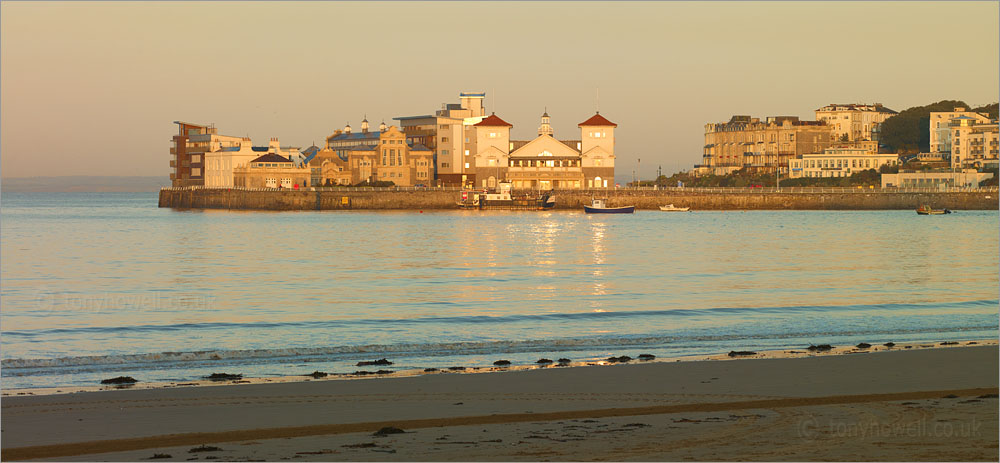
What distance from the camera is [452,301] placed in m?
24.7

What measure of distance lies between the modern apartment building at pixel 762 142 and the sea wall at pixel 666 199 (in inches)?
1204

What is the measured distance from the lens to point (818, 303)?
78.4ft

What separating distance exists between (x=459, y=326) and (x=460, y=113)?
374 feet

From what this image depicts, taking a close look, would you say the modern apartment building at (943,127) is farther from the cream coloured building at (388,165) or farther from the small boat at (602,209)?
the cream coloured building at (388,165)

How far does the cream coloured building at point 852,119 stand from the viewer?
163500 mm

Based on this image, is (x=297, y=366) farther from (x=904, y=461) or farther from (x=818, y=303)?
(x=818, y=303)

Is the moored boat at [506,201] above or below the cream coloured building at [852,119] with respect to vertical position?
below

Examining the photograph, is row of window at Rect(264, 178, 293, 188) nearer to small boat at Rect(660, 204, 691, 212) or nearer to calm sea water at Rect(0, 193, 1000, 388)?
small boat at Rect(660, 204, 691, 212)

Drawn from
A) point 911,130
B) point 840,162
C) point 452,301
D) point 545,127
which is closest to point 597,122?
point 545,127

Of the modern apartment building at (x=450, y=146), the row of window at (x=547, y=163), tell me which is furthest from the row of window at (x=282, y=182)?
the row of window at (x=547, y=163)

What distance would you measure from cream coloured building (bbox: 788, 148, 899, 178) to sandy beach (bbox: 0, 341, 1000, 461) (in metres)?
125

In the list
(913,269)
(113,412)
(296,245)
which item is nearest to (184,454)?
(113,412)

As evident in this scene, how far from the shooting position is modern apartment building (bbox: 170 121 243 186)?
135 meters

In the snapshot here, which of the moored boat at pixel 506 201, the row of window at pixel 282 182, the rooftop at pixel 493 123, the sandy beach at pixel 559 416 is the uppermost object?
the rooftop at pixel 493 123
